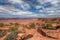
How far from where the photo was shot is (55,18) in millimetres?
3754

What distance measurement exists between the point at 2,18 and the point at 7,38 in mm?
560

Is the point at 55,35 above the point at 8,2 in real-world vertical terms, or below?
below

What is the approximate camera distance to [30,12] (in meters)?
3.86

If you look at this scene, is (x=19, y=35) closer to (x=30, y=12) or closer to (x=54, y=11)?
(x=30, y=12)

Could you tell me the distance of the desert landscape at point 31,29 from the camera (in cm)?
372

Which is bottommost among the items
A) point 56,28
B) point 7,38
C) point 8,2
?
point 7,38

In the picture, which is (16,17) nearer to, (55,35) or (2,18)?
(2,18)

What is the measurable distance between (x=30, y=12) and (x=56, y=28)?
0.81 m

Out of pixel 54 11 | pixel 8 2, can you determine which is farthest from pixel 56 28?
pixel 8 2

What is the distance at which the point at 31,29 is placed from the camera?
374cm

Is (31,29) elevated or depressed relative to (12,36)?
elevated

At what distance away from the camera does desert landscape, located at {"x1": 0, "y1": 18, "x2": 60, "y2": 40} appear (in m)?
3.72

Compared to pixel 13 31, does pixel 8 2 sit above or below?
above

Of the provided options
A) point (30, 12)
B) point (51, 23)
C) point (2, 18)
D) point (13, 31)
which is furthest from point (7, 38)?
point (51, 23)
